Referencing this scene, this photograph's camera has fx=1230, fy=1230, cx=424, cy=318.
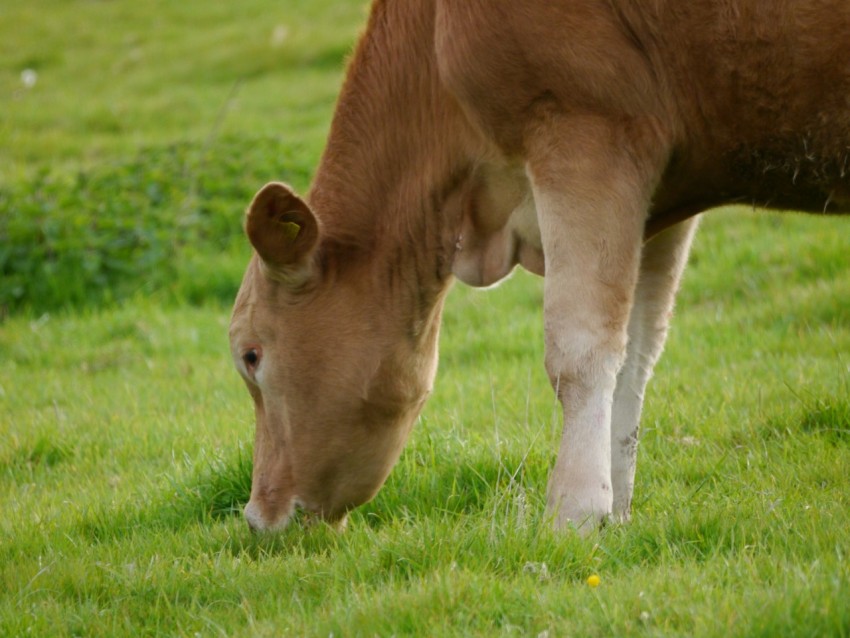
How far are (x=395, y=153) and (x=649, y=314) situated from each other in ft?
3.64

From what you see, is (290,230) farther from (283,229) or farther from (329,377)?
(329,377)

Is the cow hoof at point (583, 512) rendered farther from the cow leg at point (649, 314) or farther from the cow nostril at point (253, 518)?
the cow nostril at point (253, 518)

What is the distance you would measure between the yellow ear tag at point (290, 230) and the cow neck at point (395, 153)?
0.20 metres

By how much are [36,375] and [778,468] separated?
4924 millimetres

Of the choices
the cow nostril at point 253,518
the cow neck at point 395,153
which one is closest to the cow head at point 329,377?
the cow nostril at point 253,518

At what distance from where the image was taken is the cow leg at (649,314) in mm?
4441

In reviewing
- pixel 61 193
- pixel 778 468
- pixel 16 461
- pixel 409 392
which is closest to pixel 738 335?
pixel 778 468

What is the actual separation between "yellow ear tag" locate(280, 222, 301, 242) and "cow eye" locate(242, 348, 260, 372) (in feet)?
1.59

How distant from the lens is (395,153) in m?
4.28

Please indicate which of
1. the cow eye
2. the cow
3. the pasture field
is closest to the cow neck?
the cow

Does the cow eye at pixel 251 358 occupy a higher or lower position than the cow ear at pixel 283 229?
lower

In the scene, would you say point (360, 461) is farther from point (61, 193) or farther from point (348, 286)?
point (61, 193)

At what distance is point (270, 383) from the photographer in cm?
439

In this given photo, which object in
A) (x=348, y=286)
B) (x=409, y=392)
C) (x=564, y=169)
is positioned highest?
(x=564, y=169)
